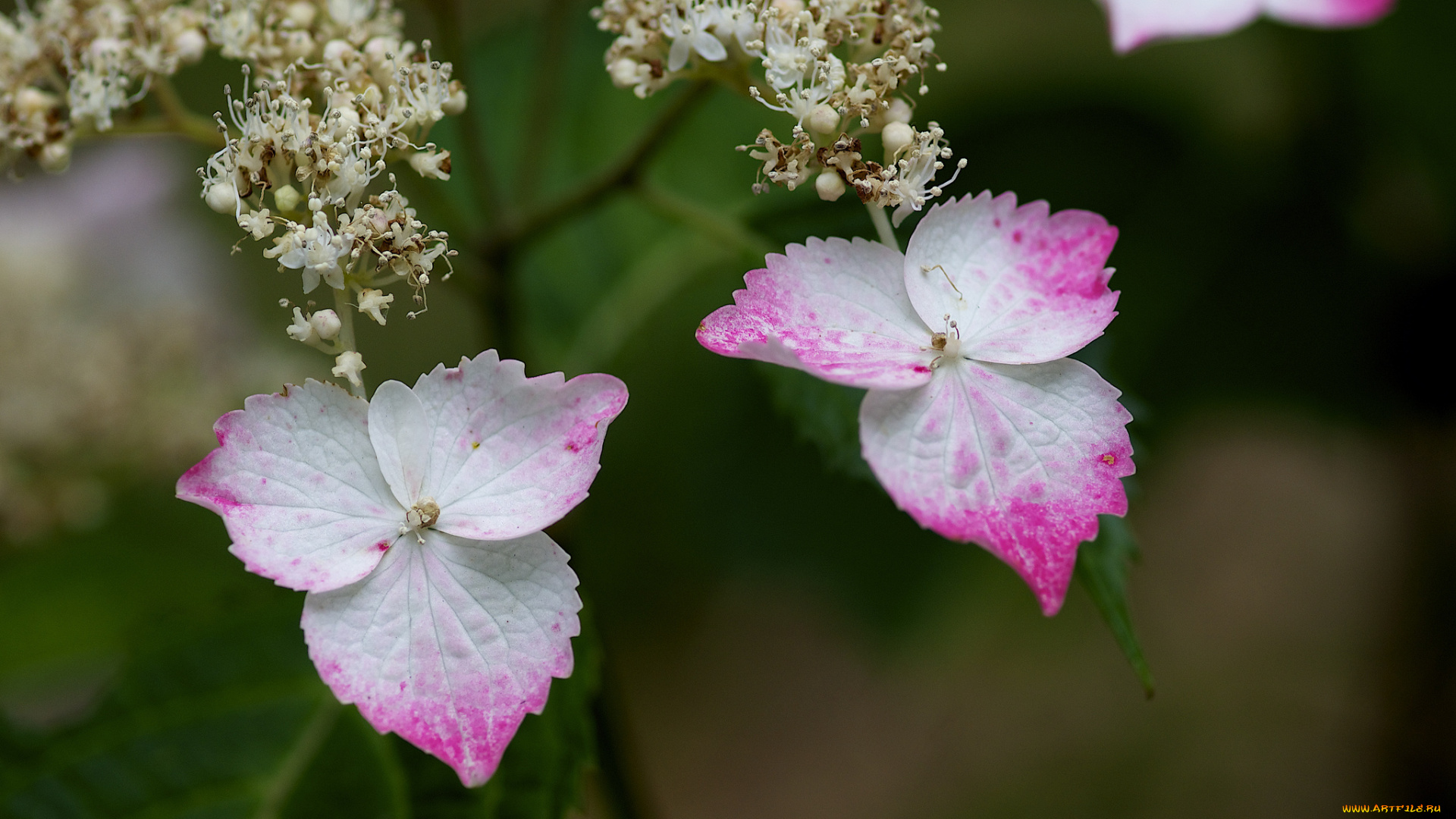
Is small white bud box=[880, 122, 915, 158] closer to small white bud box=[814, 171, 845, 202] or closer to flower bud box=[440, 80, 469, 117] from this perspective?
small white bud box=[814, 171, 845, 202]

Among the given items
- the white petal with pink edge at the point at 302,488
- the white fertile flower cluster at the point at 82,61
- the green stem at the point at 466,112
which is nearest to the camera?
the white petal with pink edge at the point at 302,488

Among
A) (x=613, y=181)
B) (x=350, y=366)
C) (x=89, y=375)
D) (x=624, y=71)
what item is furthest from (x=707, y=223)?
(x=89, y=375)

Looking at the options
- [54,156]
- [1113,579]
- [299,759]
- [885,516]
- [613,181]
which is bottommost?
[885,516]

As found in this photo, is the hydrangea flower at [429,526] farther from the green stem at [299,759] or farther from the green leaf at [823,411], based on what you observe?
the green stem at [299,759]

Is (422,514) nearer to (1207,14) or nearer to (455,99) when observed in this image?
(455,99)

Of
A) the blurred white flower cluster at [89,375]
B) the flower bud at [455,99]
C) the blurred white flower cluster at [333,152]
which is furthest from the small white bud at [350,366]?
the blurred white flower cluster at [89,375]

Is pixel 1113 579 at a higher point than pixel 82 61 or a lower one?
lower
